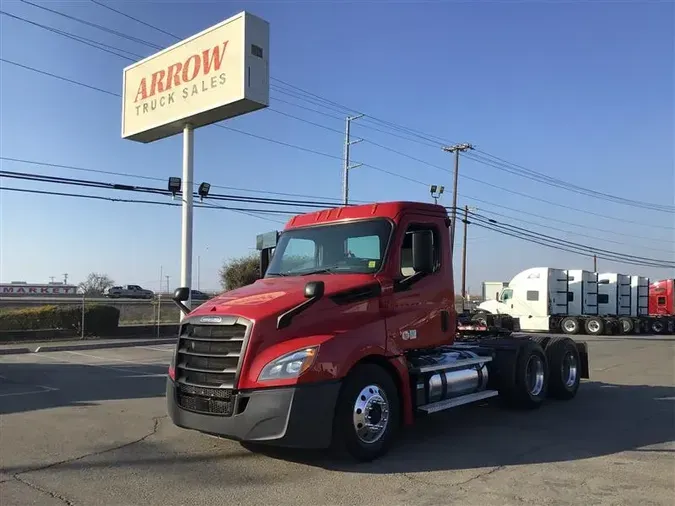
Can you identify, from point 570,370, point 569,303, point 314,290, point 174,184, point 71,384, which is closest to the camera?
point 314,290

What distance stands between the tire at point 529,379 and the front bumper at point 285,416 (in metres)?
4.19

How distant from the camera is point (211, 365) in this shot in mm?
5945

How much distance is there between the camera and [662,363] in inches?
679

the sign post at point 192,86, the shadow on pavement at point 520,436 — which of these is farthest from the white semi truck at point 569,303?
the shadow on pavement at point 520,436

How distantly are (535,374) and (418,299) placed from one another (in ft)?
11.2

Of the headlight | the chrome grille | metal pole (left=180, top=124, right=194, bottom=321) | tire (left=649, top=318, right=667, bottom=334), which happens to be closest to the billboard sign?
metal pole (left=180, top=124, right=194, bottom=321)

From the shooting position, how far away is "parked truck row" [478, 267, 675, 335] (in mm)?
34219

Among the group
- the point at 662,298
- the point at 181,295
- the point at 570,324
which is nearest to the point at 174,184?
the point at 181,295

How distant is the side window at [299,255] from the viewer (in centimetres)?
734

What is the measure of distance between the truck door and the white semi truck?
86.8 feet

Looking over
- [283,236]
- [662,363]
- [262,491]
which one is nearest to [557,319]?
[662,363]

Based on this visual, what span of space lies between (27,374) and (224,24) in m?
12.6

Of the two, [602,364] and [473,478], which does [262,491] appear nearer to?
[473,478]

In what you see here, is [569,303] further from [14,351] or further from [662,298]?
[14,351]
